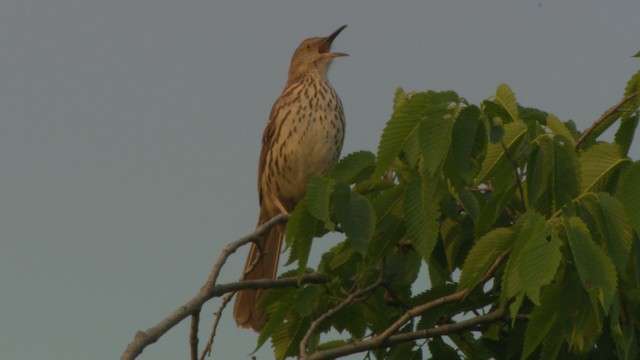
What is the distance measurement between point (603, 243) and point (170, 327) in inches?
54.1

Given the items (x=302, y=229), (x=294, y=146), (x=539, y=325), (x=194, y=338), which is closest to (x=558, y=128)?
(x=539, y=325)

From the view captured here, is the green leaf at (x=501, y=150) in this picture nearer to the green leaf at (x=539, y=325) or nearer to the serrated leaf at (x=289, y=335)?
the green leaf at (x=539, y=325)

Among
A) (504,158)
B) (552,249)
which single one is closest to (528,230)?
(552,249)

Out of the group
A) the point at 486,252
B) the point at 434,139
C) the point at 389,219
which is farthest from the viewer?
the point at 389,219

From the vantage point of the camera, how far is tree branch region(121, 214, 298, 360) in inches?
130

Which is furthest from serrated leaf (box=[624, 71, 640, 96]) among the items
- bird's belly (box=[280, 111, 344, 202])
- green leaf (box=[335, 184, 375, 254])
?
bird's belly (box=[280, 111, 344, 202])

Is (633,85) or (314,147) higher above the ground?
(314,147)

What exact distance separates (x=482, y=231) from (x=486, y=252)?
355 millimetres

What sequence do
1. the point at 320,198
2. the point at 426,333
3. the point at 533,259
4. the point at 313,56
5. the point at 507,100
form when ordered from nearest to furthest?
the point at 533,259 < the point at 320,198 < the point at 507,100 < the point at 426,333 < the point at 313,56

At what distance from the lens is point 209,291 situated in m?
3.81

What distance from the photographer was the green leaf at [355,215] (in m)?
3.66

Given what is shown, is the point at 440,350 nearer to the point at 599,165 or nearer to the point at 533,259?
the point at 599,165

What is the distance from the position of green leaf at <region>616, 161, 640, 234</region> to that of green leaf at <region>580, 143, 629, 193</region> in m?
0.22

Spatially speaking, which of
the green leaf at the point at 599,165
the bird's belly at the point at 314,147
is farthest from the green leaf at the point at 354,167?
the bird's belly at the point at 314,147
